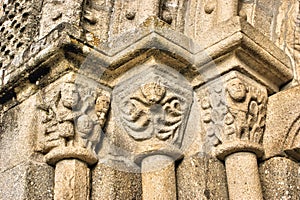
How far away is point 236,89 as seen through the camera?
2.57m

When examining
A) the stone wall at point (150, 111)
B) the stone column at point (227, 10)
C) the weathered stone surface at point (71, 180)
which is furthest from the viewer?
the stone column at point (227, 10)

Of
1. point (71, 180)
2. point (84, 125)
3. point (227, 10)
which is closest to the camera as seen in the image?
point (71, 180)

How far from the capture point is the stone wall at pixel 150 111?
248 centimetres

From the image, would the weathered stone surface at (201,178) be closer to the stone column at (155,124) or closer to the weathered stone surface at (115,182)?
the stone column at (155,124)

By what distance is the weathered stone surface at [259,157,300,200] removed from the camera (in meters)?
2.45

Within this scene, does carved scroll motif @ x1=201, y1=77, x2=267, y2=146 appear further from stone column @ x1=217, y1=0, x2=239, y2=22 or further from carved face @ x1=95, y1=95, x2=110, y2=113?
carved face @ x1=95, y1=95, x2=110, y2=113

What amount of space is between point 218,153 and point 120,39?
75cm

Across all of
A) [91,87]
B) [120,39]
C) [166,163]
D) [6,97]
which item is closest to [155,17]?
[120,39]

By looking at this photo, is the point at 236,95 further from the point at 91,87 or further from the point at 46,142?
the point at 46,142

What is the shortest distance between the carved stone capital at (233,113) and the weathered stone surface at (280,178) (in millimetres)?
78

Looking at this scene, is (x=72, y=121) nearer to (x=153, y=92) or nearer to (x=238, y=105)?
(x=153, y=92)

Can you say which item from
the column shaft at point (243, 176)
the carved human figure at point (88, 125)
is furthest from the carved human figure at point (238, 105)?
the carved human figure at point (88, 125)

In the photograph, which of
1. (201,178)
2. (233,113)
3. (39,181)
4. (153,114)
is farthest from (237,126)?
(39,181)

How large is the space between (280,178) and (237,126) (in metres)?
0.31
